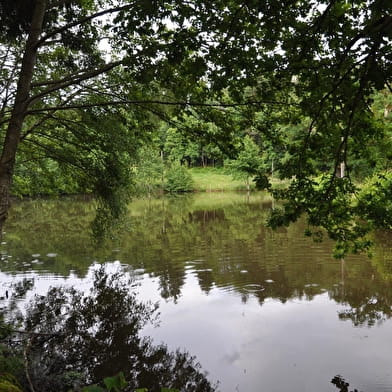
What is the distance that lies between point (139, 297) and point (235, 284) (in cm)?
295

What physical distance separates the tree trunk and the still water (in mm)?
4354

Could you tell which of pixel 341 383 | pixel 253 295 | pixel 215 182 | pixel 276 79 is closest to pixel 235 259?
pixel 253 295

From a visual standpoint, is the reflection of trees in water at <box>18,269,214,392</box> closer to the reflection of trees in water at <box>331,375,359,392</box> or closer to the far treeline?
the reflection of trees in water at <box>331,375,359,392</box>

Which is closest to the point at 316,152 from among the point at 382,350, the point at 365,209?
the point at 365,209

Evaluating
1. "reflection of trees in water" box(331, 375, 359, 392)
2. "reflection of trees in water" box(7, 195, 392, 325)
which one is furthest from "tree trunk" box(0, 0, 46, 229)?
"reflection of trees in water" box(331, 375, 359, 392)

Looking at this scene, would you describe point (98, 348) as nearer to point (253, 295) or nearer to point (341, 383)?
point (341, 383)

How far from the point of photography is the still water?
21.8 feet

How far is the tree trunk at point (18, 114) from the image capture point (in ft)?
17.9

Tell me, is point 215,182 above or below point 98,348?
above

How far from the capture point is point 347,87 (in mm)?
3549

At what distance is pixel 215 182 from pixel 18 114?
187ft

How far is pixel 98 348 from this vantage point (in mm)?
7203

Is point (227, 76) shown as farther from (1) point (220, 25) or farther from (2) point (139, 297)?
(2) point (139, 297)

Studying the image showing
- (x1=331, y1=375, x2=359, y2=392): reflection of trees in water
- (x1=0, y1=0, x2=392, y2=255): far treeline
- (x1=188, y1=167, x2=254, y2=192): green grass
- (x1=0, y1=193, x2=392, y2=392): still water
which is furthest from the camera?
(x1=188, y1=167, x2=254, y2=192): green grass
